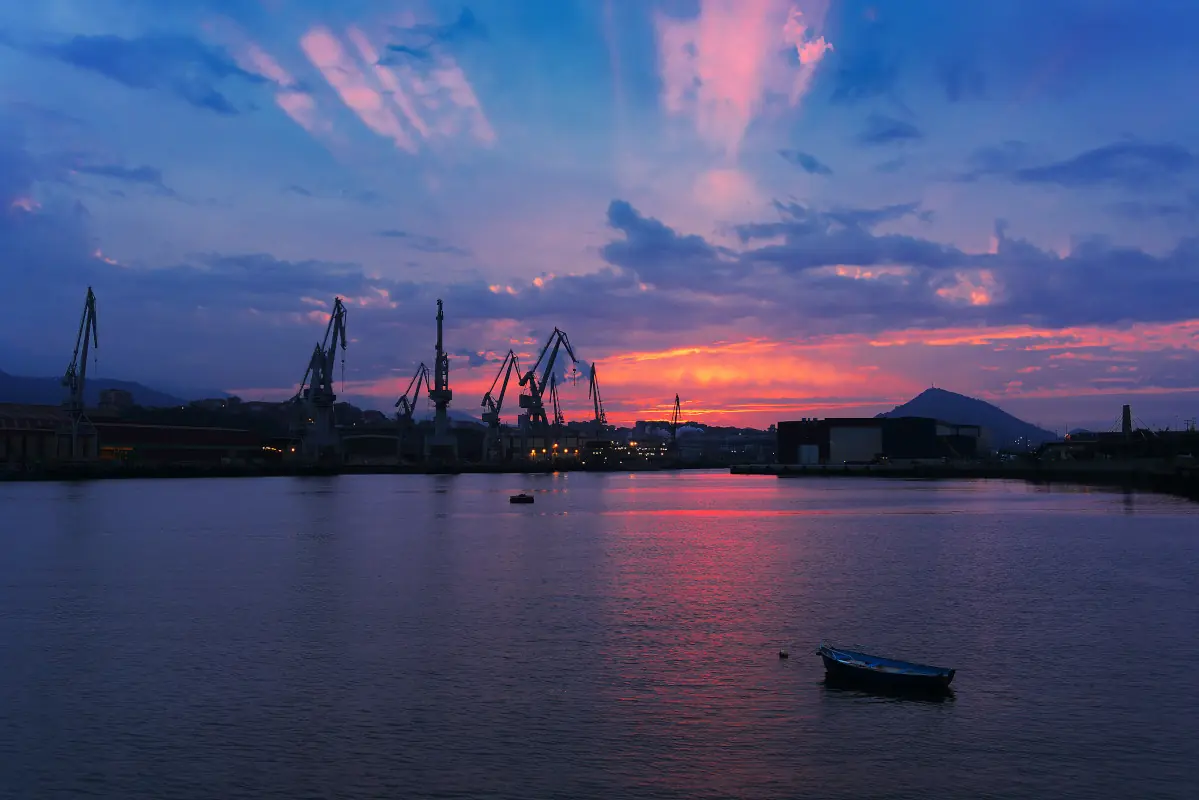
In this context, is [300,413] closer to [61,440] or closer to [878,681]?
[61,440]

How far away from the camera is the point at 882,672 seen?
821 inches

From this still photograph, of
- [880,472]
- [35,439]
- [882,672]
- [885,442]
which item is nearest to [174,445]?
[35,439]

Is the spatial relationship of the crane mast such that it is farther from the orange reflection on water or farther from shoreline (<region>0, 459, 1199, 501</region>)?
the orange reflection on water


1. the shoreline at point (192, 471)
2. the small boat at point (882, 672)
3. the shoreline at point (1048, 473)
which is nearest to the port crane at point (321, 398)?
the shoreline at point (192, 471)

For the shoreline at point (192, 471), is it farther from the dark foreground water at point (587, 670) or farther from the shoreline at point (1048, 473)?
the dark foreground water at point (587, 670)

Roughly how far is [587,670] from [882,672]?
636 cm

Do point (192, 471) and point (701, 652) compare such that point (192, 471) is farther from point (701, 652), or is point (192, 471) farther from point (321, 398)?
point (701, 652)

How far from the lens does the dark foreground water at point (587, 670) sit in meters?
16.2

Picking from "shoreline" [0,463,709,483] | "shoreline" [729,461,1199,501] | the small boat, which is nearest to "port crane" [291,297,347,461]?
"shoreline" [0,463,709,483]

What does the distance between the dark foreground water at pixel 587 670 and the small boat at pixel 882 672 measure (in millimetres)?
490

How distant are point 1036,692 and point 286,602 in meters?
22.8

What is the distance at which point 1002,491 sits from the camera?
119312 mm

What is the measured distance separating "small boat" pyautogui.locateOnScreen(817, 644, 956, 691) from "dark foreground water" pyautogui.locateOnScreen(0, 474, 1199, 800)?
490 millimetres

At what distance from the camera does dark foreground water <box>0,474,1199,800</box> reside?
1617cm
